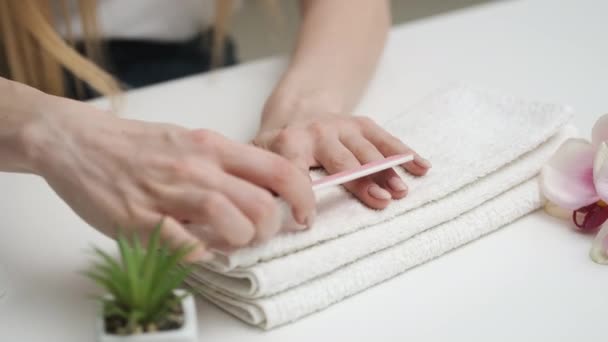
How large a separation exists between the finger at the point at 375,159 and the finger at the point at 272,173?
92mm

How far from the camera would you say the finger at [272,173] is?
534 mm

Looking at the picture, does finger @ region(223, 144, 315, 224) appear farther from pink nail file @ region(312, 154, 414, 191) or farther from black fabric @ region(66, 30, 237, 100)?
black fabric @ region(66, 30, 237, 100)

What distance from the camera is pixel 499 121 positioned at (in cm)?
70

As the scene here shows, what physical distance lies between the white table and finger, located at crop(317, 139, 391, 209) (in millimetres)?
63

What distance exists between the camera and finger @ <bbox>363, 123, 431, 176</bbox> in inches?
24.7

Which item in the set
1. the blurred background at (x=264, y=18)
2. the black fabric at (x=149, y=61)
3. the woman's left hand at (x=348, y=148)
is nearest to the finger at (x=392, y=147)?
the woman's left hand at (x=348, y=148)

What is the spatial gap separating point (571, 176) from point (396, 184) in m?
0.15

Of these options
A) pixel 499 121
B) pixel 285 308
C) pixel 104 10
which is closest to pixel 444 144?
pixel 499 121

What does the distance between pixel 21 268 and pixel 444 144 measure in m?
0.36

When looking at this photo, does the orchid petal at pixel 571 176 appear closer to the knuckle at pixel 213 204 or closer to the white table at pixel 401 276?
the white table at pixel 401 276

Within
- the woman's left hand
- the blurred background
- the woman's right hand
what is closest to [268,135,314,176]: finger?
the woman's left hand

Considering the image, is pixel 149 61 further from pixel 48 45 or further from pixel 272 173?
pixel 272 173

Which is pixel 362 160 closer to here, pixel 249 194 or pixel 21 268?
pixel 249 194

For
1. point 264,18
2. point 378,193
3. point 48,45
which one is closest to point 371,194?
point 378,193
